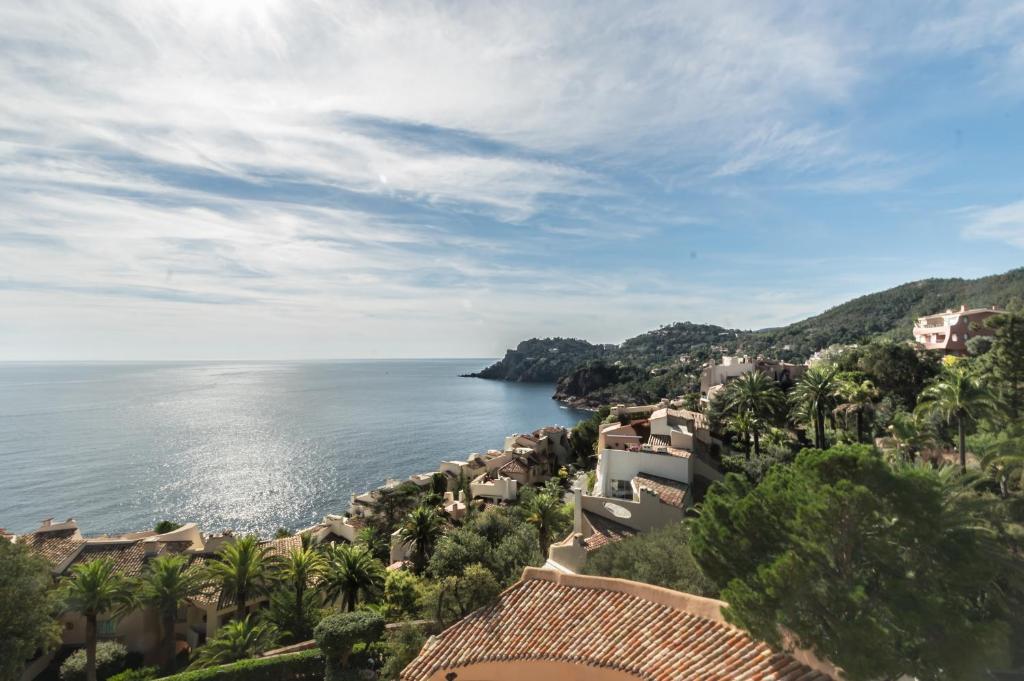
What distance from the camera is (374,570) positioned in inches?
1072

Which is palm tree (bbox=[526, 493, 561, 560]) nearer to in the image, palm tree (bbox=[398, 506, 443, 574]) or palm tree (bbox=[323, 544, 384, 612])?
palm tree (bbox=[398, 506, 443, 574])

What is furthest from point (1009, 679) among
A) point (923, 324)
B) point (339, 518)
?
point (923, 324)

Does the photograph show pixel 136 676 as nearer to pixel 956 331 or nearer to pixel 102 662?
pixel 102 662

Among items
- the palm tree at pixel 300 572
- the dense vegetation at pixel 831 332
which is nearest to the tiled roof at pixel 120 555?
the palm tree at pixel 300 572

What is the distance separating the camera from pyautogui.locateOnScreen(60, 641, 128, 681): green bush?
83.6 feet

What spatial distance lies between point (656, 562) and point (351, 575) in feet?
53.1

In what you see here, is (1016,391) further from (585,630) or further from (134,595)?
(134,595)

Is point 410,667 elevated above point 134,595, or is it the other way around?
point 410,667

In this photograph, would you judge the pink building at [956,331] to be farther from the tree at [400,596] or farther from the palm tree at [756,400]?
the tree at [400,596]

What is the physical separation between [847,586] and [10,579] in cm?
2851

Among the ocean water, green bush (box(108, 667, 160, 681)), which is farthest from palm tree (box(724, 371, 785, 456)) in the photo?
the ocean water

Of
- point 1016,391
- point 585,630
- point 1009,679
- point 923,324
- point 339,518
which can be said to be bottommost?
point 339,518

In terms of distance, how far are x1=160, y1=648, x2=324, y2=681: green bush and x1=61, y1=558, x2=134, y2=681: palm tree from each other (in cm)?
610

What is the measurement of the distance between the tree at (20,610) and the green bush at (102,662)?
4.35 metres
